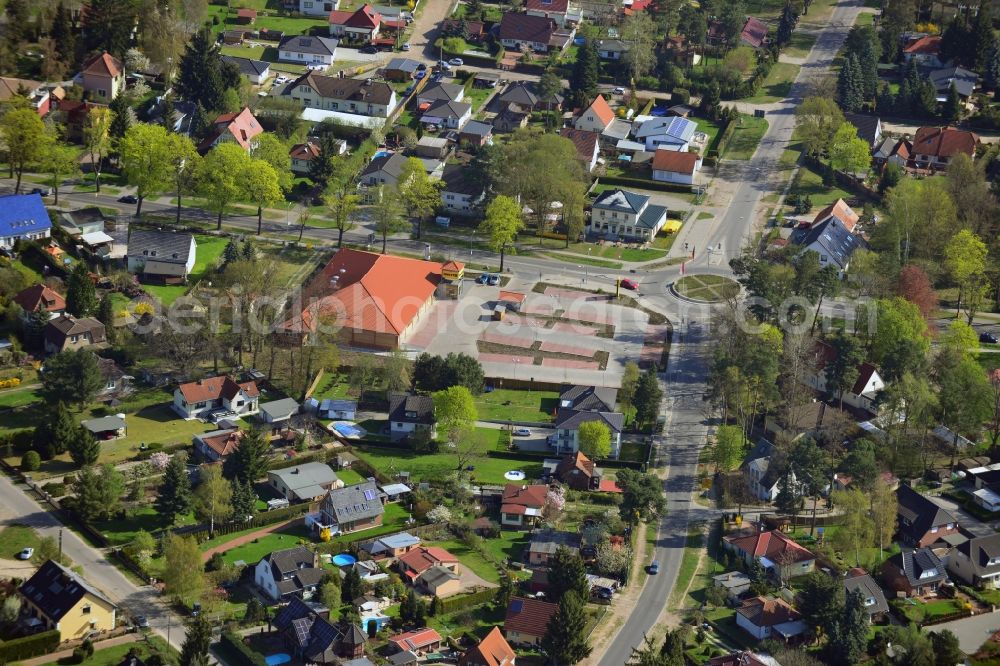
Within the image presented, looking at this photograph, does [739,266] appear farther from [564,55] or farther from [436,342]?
[564,55]

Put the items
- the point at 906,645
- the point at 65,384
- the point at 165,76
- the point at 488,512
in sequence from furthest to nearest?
the point at 165,76, the point at 65,384, the point at 488,512, the point at 906,645

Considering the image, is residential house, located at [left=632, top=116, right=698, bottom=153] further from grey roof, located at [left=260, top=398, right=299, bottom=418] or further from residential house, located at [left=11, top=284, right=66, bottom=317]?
residential house, located at [left=11, top=284, right=66, bottom=317]

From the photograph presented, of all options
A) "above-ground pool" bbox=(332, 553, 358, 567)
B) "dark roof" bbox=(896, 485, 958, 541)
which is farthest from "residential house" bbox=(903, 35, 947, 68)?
"above-ground pool" bbox=(332, 553, 358, 567)

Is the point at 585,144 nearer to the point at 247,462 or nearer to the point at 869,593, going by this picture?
the point at 247,462

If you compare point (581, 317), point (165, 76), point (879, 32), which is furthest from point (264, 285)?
point (879, 32)

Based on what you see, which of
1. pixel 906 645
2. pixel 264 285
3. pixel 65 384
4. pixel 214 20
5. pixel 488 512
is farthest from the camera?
pixel 214 20

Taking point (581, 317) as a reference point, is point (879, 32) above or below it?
above

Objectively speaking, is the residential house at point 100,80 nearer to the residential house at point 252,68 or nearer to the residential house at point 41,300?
the residential house at point 252,68
